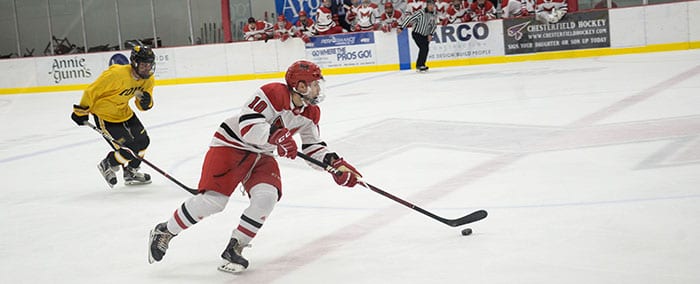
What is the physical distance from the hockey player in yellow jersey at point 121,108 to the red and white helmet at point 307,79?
2.29m

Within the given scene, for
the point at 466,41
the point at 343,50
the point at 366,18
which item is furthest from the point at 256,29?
the point at 466,41

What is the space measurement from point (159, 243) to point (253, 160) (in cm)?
54

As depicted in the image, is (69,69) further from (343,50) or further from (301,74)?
(301,74)

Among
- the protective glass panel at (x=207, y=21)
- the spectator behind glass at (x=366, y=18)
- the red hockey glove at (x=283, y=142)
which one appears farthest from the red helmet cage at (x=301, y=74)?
the protective glass panel at (x=207, y=21)

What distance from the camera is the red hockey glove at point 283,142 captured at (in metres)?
3.41

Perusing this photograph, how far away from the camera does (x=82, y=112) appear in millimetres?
5648

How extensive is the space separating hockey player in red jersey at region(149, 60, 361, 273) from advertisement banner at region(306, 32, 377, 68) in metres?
12.1

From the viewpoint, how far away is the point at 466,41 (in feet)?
49.4

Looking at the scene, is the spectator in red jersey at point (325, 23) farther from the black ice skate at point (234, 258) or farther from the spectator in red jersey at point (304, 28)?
the black ice skate at point (234, 258)

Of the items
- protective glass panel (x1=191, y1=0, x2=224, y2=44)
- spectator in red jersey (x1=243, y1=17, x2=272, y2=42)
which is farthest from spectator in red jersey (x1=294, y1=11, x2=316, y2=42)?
protective glass panel (x1=191, y1=0, x2=224, y2=44)

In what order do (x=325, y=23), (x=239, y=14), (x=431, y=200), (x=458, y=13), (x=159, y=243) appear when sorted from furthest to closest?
(x=239, y=14)
(x=325, y=23)
(x=458, y=13)
(x=431, y=200)
(x=159, y=243)

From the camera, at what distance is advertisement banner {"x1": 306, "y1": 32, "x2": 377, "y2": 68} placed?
15.7 metres

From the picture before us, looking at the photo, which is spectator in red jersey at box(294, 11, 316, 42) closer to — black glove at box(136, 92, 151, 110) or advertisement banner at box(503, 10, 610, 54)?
advertisement banner at box(503, 10, 610, 54)

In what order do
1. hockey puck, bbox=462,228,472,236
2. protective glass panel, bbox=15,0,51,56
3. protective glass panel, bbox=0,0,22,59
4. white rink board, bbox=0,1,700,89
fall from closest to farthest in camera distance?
hockey puck, bbox=462,228,472,236
white rink board, bbox=0,1,700,89
protective glass panel, bbox=15,0,51,56
protective glass panel, bbox=0,0,22,59
